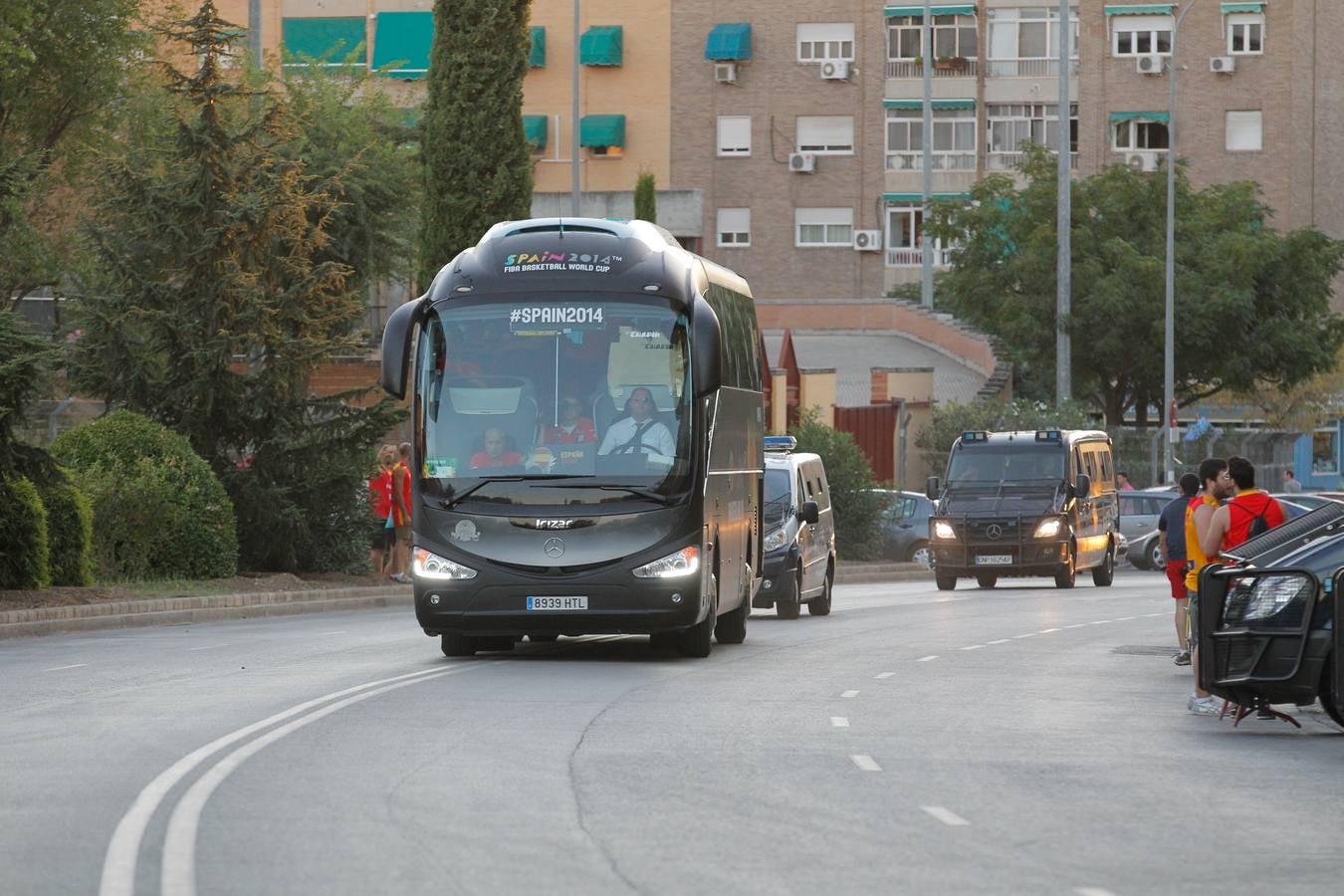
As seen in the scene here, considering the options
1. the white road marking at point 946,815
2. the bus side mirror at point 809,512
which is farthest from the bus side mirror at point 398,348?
the white road marking at point 946,815

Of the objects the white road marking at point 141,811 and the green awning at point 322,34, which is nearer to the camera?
the white road marking at point 141,811

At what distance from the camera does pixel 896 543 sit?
151ft

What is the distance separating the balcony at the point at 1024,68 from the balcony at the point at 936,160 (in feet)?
9.03

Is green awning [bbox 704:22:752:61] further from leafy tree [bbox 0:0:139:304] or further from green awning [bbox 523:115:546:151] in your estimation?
leafy tree [bbox 0:0:139:304]

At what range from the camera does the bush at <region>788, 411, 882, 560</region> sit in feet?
140

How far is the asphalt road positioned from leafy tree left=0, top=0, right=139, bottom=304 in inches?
928

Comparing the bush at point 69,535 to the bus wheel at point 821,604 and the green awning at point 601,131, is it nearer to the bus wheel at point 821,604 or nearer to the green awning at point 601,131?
the bus wheel at point 821,604

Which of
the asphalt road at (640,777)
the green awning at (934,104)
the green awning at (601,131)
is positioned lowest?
the asphalt road at (640,777)

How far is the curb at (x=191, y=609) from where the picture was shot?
24.3m

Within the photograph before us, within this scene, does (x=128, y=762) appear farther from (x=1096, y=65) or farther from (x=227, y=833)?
(x=1096, y=65)

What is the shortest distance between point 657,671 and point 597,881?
34.8 feet

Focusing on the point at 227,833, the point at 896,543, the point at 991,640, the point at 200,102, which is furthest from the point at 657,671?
the point at 896,543

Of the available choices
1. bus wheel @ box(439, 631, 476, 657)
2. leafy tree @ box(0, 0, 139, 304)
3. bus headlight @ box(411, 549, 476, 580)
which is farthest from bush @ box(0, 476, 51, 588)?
leafy tree @ box(0, 0, 139, 304)

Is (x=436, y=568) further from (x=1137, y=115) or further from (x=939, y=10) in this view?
(x=1137, y=115)
